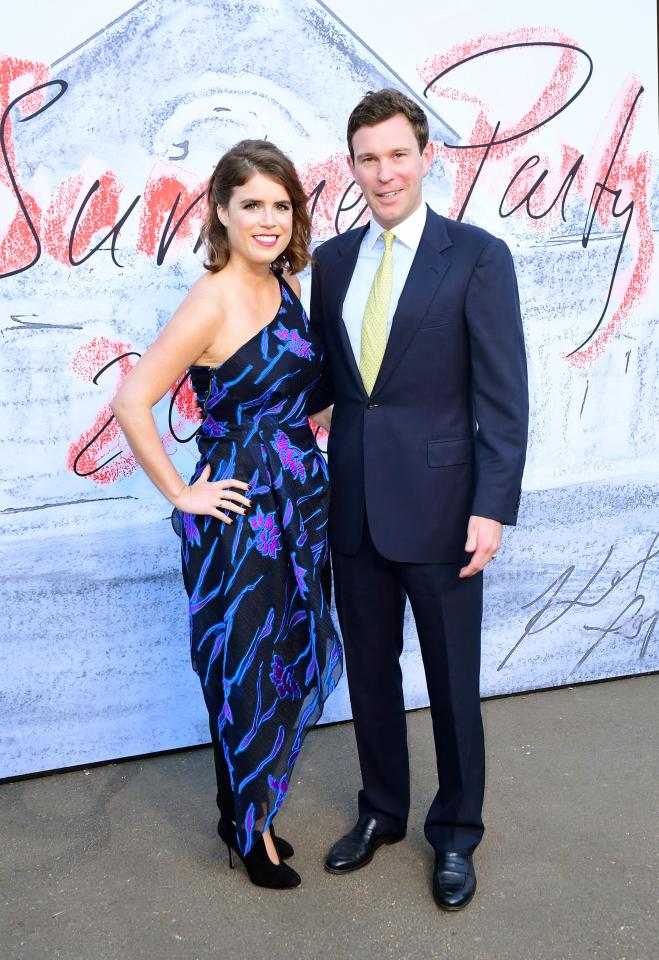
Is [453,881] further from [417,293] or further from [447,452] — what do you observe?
[417,293]

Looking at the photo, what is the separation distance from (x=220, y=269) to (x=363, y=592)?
849mm

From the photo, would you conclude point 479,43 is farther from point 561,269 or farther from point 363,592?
point 363,592

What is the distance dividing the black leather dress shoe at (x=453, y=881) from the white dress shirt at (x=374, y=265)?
1.21m

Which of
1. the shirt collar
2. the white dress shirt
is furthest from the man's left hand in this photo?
the shirt collar

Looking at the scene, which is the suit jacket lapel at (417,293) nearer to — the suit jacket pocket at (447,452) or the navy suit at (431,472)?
the navy suit at (431,472)

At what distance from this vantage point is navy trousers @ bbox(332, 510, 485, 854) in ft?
7.45

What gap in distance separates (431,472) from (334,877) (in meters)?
1.04

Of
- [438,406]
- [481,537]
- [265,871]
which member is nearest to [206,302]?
[438,406]

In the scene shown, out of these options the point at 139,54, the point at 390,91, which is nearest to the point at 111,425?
the point at 139,54

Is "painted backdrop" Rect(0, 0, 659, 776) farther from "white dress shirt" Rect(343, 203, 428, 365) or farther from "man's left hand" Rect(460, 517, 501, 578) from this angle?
"man's left hand" Rect(460, 517, 501, 578)

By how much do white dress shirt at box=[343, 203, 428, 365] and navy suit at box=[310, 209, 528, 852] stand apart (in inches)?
0.9

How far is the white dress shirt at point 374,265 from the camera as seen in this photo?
2.22m

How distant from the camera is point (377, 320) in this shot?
2195 millimetres

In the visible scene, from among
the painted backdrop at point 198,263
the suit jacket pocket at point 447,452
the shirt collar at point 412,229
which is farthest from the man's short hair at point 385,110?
the painted backdrop at point 198,263
